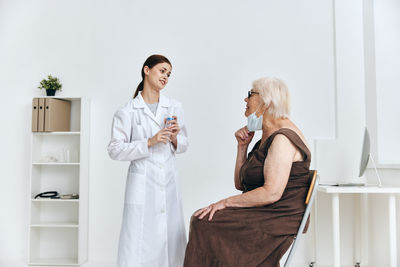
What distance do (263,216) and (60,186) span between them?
97.5 inches

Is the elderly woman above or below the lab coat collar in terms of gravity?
below

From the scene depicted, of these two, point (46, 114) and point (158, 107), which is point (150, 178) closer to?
point (158, 107)

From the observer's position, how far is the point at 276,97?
6.57 feet

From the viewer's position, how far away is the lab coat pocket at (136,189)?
2.31m

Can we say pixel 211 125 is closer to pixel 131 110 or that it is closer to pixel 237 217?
pixel 131 110

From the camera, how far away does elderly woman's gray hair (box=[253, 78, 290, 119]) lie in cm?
200

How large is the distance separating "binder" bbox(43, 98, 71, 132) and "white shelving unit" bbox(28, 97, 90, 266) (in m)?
0.07

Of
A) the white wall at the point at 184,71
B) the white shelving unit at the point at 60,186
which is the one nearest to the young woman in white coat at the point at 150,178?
the white wall at the point at 184,71

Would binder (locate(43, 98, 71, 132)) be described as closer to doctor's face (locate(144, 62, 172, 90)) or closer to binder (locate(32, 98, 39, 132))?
binder (locate(32, 98, 39, 132))

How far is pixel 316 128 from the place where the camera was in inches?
138

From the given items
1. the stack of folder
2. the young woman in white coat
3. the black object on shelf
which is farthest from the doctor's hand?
the black object on shelf

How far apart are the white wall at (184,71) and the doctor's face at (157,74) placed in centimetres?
112

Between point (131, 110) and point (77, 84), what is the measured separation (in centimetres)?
152

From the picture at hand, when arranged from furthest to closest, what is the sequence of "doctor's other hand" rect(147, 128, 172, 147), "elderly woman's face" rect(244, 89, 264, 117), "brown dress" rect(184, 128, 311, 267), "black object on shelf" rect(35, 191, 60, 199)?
1. "black object on shelf" rect(35, 191, 60, 199)
2. "doctor's other hand" rect(147, 128, 172, 147)
3. "elderly woman's face" rect(244, 89, 264, 117)
4. "brown dress" rect(184, 128, 311, 267)
